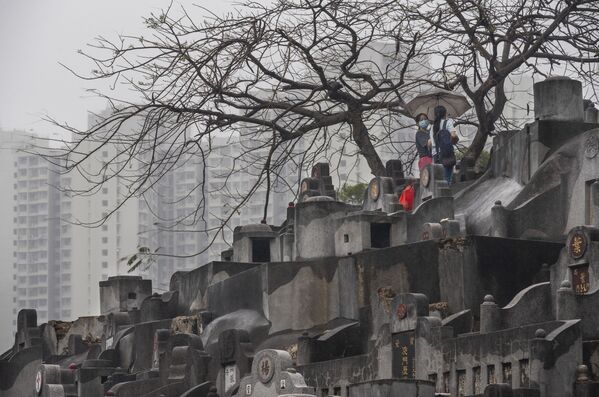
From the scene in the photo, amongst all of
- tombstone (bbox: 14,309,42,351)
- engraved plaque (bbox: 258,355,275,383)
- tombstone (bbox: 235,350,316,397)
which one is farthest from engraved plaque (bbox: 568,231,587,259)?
tombstone (bbox: 14,309,42,351)

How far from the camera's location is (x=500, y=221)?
32.0 metres

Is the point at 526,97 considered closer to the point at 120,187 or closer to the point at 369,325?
the point at 120,187

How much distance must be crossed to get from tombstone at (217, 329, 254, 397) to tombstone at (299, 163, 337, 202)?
6467 millimetres

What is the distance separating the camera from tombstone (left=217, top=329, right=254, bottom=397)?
102 feet

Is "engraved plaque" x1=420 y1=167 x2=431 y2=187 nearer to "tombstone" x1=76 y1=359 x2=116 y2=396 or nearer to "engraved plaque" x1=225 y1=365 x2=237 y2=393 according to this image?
"engraved plaque" x1=225 y1=365 x2=237 y2=393

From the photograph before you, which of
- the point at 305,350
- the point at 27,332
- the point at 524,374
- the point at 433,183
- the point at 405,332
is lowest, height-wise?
the point at 524,374

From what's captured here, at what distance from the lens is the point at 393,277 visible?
3150 cm

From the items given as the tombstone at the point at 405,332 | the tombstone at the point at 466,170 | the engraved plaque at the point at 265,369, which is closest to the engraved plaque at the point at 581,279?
the tombstone at the point at 405,332

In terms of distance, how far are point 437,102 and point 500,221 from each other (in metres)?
4.91

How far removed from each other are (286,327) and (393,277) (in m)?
3.46

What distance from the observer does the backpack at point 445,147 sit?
3509cm

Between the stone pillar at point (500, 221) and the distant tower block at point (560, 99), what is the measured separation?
9.38ft

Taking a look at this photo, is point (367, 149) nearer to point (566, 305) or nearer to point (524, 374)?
point (566, 305)

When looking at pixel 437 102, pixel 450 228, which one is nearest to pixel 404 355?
pixel 450 228
